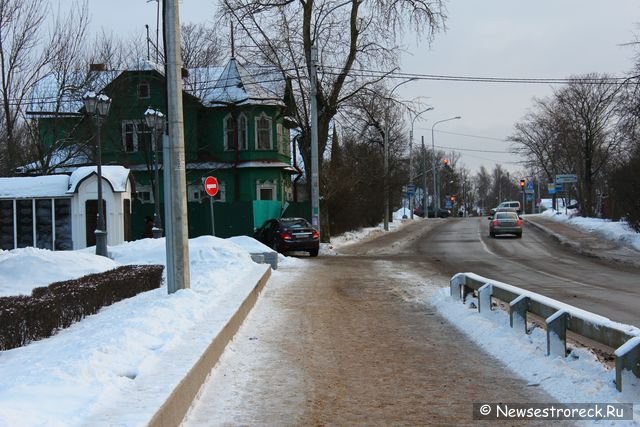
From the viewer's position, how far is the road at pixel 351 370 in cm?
559

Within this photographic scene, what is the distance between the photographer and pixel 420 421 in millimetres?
5344

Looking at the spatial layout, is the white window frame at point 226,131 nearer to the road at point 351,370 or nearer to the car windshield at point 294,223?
the car windshield at point 294,223

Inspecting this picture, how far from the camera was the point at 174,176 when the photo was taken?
34.4 feet

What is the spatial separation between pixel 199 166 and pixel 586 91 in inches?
1320

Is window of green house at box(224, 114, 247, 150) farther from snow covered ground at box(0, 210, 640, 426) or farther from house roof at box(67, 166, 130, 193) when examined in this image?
snow covered ground at box(0, 210, 640, 426)

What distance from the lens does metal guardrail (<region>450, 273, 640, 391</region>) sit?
545 centimetres

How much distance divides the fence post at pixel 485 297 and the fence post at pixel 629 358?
4.45 metres

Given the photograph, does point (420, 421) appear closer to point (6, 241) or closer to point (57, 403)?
point (57, 403)

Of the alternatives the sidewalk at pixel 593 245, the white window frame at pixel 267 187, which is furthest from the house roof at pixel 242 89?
the sidewalk at pixel 593 245

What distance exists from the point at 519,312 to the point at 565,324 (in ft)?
5.10

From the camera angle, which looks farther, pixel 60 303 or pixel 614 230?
pixel 614 230

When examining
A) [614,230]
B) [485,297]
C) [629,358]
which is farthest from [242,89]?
[629,358]

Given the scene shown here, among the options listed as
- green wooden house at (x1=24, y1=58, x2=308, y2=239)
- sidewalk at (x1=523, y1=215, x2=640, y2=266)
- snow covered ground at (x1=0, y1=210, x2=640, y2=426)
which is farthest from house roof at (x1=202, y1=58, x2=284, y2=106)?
snow covered ground at (x1=0, y1=210, x2=640, y2=426)

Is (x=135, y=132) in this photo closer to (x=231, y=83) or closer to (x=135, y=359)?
(x=231, y=83)
